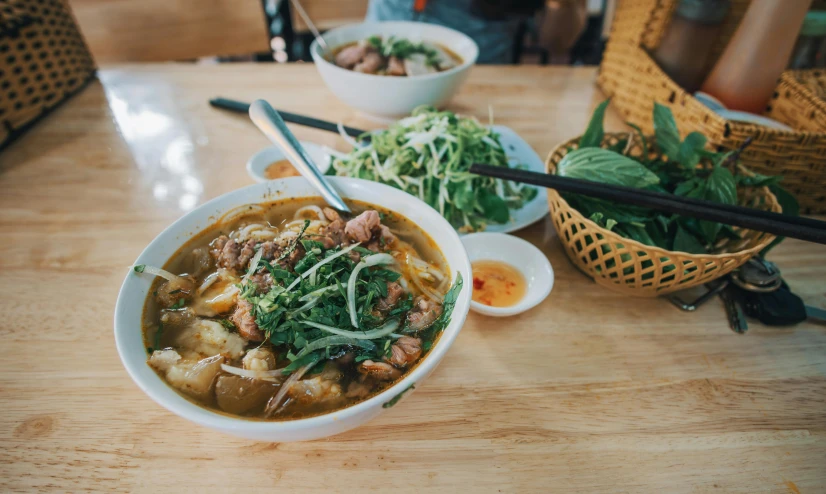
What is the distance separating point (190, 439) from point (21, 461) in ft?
1.26

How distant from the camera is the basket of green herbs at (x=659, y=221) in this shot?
1.28 meters

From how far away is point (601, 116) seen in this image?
164cm

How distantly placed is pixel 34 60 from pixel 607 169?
9.24 feet

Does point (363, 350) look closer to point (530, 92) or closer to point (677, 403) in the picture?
point (677, 403)

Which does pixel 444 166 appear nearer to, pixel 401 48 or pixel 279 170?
pixel 279 170

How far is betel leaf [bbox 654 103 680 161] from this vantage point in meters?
1.62

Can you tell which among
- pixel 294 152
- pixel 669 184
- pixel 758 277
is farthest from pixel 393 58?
pixel 758 277

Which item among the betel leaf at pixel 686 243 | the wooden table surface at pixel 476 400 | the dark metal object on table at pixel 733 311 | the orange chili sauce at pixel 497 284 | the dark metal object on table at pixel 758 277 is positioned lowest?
the wooden table surface at pixel 476 400

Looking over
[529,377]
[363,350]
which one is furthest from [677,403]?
[363,350]

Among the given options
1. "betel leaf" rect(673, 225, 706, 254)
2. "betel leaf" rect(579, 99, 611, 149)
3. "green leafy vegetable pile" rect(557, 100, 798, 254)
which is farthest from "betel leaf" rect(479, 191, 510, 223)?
"betel leaf" rect(673, 225, 706, 254)

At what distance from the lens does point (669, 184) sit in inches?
64.7

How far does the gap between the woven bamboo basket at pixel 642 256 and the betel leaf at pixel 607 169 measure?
11 cm

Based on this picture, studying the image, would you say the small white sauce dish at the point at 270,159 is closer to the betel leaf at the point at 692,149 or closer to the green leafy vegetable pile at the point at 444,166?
the green leafy vegetable pile at the point at 444,166

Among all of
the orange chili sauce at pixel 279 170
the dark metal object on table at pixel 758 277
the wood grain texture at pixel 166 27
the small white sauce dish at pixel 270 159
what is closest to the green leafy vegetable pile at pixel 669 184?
the dark metal object on table at pixel 758 277
